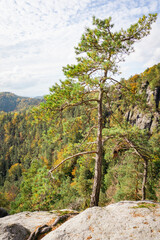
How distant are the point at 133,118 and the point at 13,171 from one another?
86880 millimetres

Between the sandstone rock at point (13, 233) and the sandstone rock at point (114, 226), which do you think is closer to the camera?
Answer: the sandstone rock at point (114, 226)

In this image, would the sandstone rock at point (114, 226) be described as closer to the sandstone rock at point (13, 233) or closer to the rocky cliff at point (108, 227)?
the rocky cliff at point (108, 227)

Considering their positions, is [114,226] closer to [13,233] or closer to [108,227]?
[108,227]

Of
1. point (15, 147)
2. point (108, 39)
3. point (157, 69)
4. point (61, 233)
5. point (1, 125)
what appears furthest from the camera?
point (1, 125)

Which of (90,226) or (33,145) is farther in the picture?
(33,145)

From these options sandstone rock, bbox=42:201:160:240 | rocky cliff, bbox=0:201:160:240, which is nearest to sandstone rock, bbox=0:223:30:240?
rocky cliff, bbox=0:201:160:240

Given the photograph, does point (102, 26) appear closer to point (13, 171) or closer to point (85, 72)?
point (85, 72)

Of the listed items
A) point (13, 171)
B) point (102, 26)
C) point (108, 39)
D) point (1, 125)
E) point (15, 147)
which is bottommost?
point (13, 171)

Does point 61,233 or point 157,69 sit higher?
point 157,69

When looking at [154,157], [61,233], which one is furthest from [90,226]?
[154,157]

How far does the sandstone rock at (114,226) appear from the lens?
9.88ft

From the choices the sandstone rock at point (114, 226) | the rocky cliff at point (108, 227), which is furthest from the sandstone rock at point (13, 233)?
the sandstone rock at point (114, 226)

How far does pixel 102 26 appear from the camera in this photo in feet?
18.9

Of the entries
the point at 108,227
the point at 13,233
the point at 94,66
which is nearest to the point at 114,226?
the point at 108,227
